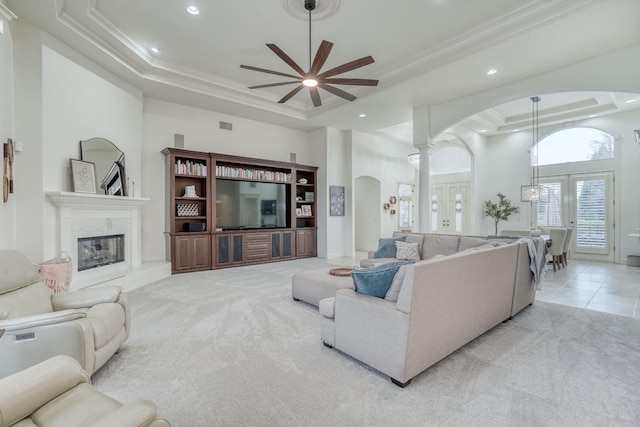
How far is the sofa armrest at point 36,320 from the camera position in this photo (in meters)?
1.67

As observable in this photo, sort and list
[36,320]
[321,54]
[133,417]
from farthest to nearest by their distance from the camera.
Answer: [321,54] < [36,320] < [133,417]

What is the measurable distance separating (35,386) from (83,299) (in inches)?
59.3

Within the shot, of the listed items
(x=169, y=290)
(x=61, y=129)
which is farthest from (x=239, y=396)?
(x=61, y=129)

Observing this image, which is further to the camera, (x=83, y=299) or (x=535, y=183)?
(x=535, y=183)

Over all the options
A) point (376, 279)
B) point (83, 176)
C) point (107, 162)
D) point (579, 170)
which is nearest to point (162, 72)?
point (107, 162)

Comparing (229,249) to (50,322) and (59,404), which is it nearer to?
(50,322)

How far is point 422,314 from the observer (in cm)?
209

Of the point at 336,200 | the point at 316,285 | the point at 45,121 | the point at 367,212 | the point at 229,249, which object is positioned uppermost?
the point at 45,121

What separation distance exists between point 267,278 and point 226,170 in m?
2.55

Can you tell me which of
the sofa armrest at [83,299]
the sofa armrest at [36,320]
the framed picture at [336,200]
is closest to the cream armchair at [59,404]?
the sofa armrest at [36,320]

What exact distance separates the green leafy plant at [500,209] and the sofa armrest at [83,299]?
368 inches

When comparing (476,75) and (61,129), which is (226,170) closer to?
(61,129)

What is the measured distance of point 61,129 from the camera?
155 inches

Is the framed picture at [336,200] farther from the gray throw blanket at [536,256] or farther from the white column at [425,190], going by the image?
the gray throw blanket at [536,256]
